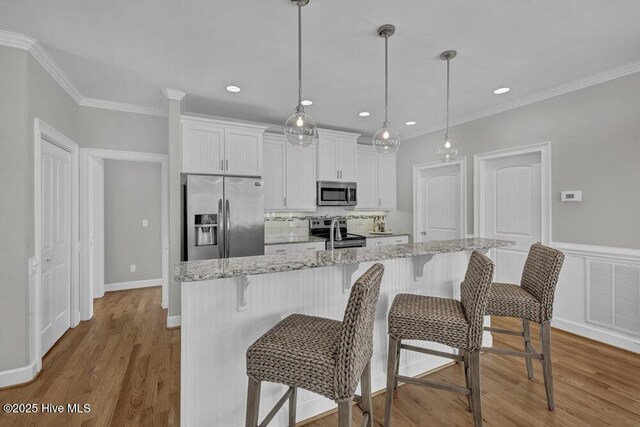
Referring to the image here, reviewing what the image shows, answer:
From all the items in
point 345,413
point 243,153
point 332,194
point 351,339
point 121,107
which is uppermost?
point 121,107

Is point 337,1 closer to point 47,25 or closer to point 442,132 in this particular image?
point 47,25

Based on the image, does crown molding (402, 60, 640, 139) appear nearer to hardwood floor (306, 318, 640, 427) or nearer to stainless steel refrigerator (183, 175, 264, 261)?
hardwood floor (306, 318, 640, 427)

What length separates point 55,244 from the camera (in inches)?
119

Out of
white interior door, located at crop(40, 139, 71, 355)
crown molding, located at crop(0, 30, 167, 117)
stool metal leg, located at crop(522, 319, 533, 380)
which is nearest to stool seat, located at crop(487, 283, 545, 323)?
stool metal leg, located at crop(522, 319, 533, 380)

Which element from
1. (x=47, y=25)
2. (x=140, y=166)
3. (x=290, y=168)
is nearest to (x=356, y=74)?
(x=290, y=168)

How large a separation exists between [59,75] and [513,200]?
507 cm

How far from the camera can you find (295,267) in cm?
153

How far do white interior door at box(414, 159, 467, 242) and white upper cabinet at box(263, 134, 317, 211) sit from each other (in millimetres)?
1842

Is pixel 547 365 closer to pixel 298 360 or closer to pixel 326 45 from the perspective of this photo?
pixel 298 360

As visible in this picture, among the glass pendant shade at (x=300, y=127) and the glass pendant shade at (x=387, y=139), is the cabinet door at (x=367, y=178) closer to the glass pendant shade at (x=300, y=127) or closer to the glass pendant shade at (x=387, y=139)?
the glass pendant shade at (x=387, y=139)

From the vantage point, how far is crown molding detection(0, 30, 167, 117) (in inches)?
90.1

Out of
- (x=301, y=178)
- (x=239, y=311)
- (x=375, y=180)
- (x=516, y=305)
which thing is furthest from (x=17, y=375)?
(x=375, y=180)

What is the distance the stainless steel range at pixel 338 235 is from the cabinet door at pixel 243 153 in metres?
1.36

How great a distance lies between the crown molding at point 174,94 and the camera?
10.7ft
